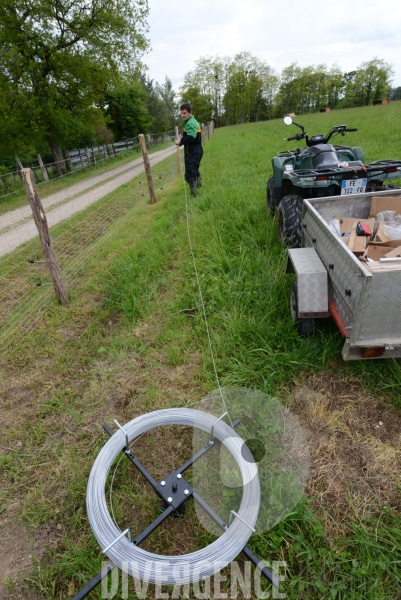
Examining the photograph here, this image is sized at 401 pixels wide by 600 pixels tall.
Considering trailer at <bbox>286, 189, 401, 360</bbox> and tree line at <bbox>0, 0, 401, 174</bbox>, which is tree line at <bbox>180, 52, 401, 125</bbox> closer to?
tree line at <bbox>0, 0, 401, 174</bbox>

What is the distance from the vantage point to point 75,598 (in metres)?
1.23

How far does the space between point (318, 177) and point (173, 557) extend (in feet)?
10.1

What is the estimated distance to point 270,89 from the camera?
63.2 metres

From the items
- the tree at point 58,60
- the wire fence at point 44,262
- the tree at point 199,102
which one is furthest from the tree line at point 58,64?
the tree at point 199,102

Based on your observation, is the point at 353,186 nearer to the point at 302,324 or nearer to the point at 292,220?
the point at 292,220

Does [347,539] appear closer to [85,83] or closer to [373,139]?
[373,139]

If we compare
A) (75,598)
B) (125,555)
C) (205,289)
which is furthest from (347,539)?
(205,289)

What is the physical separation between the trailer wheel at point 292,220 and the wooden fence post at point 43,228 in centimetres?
243

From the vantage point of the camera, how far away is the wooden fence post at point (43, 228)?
9.09ft

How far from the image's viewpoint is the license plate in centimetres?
305

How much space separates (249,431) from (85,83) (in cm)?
1712

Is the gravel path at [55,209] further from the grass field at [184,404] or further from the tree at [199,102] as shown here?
the tree at [199,102]

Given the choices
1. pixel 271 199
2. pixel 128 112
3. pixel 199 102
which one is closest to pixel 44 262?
pixel 271 199

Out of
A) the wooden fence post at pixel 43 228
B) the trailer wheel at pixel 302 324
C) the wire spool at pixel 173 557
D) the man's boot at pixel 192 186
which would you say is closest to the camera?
the wire spool at pixel 173 557
